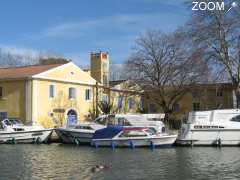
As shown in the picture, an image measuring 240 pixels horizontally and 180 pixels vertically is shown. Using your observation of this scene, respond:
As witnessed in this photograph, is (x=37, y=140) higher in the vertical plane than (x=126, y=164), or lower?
higher

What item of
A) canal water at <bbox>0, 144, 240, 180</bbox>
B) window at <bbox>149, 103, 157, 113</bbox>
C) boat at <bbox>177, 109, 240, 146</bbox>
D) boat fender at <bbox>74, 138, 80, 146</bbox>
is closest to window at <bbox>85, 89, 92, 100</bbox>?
window at <bbox>149, 103, 157, 113</bbox>

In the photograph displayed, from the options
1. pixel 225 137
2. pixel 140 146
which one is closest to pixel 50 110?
pixel 140 146

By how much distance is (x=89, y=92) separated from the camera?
209 ft

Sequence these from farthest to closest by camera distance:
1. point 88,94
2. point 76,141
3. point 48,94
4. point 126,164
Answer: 1. point 88,94
2. point 48,94
3. point 76,141
4. point 126,164

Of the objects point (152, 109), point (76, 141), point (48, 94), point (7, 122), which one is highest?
Result: point (48, 94)

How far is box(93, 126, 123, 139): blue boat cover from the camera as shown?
1662 inches

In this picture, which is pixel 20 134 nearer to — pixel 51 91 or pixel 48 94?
pixel 48 94

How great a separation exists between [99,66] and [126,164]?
4224 cm

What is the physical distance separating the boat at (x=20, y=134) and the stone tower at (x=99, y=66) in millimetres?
22992

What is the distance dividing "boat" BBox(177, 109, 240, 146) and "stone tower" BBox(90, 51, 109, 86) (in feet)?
94.9

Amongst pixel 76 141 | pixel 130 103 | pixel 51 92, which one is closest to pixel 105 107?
pixel 130 103

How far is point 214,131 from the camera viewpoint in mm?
42125

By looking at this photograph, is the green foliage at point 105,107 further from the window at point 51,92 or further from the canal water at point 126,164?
the canal water at point 126,164

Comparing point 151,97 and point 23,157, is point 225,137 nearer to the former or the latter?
point 23,157
